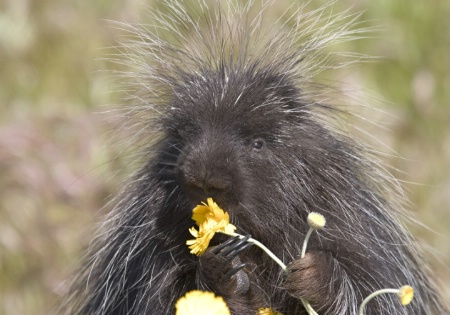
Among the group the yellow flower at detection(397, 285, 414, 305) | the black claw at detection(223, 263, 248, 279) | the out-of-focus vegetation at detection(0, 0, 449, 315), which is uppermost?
the yellow flower at detection(397, 285, 414, 305)

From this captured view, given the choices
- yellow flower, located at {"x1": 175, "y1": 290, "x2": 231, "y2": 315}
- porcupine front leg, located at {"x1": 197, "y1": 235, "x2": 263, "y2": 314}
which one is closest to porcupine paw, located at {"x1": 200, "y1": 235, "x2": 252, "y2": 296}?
porcupine front leg, located at {"x1": 197, "y1": 235, "x2": 263, "y2": 314}

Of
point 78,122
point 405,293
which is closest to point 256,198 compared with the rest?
point 405,293

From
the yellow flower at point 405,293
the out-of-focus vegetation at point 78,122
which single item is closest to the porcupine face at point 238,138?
the yellow flower at point 405,293

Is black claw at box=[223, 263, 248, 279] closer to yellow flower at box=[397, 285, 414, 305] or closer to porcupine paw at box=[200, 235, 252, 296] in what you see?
porcupine paw at box=[200, 235, 252, 296]

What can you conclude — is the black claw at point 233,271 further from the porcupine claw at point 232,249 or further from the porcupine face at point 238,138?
the porcupine face at point 238,138

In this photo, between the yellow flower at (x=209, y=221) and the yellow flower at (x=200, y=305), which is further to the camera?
the yellow flower at (x=209, y=221)

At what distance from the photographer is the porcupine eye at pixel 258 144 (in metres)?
2.87

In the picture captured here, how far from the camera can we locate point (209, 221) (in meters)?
2.68

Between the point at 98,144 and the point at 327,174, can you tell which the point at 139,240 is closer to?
the point at 327,174

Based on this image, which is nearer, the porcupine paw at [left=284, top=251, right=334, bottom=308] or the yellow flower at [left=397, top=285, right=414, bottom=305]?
the yellow flower at [left=397, top=285, right=414, bottom=305]

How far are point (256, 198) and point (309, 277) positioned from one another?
11.3 inches

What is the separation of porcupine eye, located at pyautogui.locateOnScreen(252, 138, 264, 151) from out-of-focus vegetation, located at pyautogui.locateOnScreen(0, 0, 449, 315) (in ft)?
4.82

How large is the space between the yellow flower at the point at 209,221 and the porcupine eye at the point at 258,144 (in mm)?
258

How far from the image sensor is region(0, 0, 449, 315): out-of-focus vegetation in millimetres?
4668
